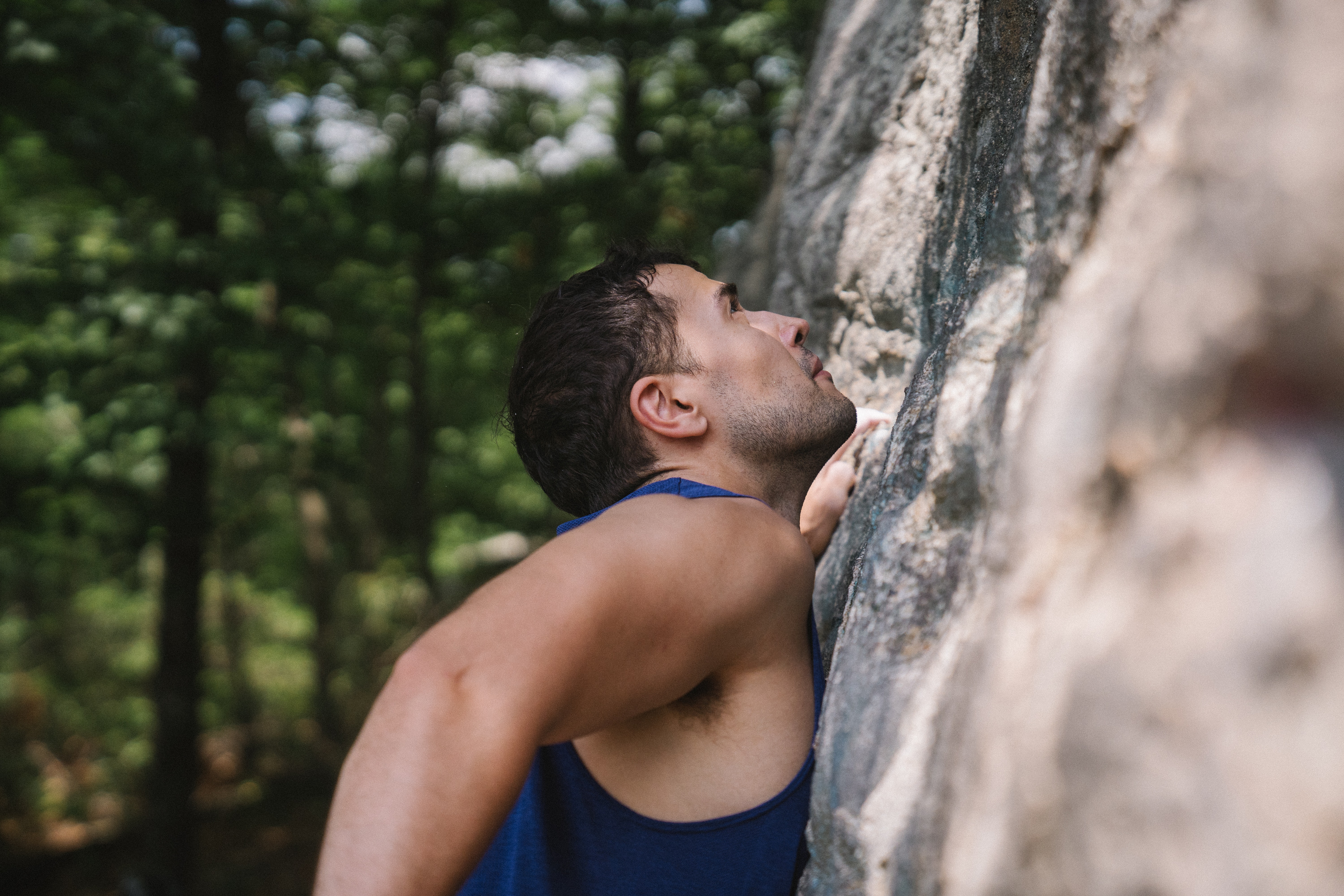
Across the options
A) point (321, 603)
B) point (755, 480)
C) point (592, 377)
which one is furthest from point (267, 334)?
point (321, 603)

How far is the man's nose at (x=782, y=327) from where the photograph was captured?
2104mm

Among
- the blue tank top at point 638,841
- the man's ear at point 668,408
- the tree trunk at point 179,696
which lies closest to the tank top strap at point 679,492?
Result: the blue tank top at point 638,841

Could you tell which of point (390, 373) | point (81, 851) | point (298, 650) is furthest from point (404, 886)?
point (298, 650)

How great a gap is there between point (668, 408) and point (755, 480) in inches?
10.1

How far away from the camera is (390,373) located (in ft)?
31.5

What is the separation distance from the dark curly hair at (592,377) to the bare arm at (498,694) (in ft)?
2.06

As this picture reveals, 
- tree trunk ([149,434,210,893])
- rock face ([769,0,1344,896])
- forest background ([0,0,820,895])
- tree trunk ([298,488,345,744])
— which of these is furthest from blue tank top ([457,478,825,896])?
tree trunk ([298,488,345,744])

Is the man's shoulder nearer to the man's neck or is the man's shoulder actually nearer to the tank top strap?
the tank top strap

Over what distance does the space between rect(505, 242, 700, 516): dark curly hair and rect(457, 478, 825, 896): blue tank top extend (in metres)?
0.23

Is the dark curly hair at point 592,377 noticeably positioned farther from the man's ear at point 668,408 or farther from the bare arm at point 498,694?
the bare arm at point 498,694

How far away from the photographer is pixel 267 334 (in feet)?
18.3

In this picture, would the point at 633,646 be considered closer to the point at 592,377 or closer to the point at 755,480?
the point at 755,480

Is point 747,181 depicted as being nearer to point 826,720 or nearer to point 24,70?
point 24,70

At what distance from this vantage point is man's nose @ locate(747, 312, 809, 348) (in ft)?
6.90
